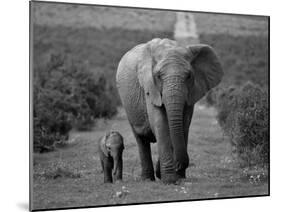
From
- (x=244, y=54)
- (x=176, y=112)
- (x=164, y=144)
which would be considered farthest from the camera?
(x=244, y=54)

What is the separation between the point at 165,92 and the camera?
8.45 m

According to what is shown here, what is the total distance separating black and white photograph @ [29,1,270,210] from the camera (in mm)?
8797

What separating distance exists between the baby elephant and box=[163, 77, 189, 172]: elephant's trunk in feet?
3.67

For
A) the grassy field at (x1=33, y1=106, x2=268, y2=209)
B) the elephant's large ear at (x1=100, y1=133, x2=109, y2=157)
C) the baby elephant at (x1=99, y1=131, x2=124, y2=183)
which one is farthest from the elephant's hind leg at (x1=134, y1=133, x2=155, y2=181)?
the elephant's large ear at (x1=100, y1=133, x2=109, y2=157)

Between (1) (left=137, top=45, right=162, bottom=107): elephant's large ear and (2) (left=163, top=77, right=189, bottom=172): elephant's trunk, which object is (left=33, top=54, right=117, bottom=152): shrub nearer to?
(1) (left=137, top=45, right=162, bottom=107): elephant's large ear

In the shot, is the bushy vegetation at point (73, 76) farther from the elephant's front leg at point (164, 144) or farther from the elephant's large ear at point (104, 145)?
the elephant's front leg at point (164, 144)

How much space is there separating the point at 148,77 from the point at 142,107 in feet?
2.06

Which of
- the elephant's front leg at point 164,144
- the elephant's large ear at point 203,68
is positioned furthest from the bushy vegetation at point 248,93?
the elephant's front leg at point 164,144

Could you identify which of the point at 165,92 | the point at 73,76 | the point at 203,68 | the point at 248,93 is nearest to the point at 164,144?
the point at 165,92

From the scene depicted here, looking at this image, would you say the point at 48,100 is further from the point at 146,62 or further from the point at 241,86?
the point at 241,86

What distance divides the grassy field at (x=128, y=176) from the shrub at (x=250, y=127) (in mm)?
171

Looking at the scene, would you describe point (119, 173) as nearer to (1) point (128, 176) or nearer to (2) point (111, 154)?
(1) point (128, 176)

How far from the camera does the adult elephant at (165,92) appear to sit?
845cm

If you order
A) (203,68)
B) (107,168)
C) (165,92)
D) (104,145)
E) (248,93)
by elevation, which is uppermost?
(203,68)
